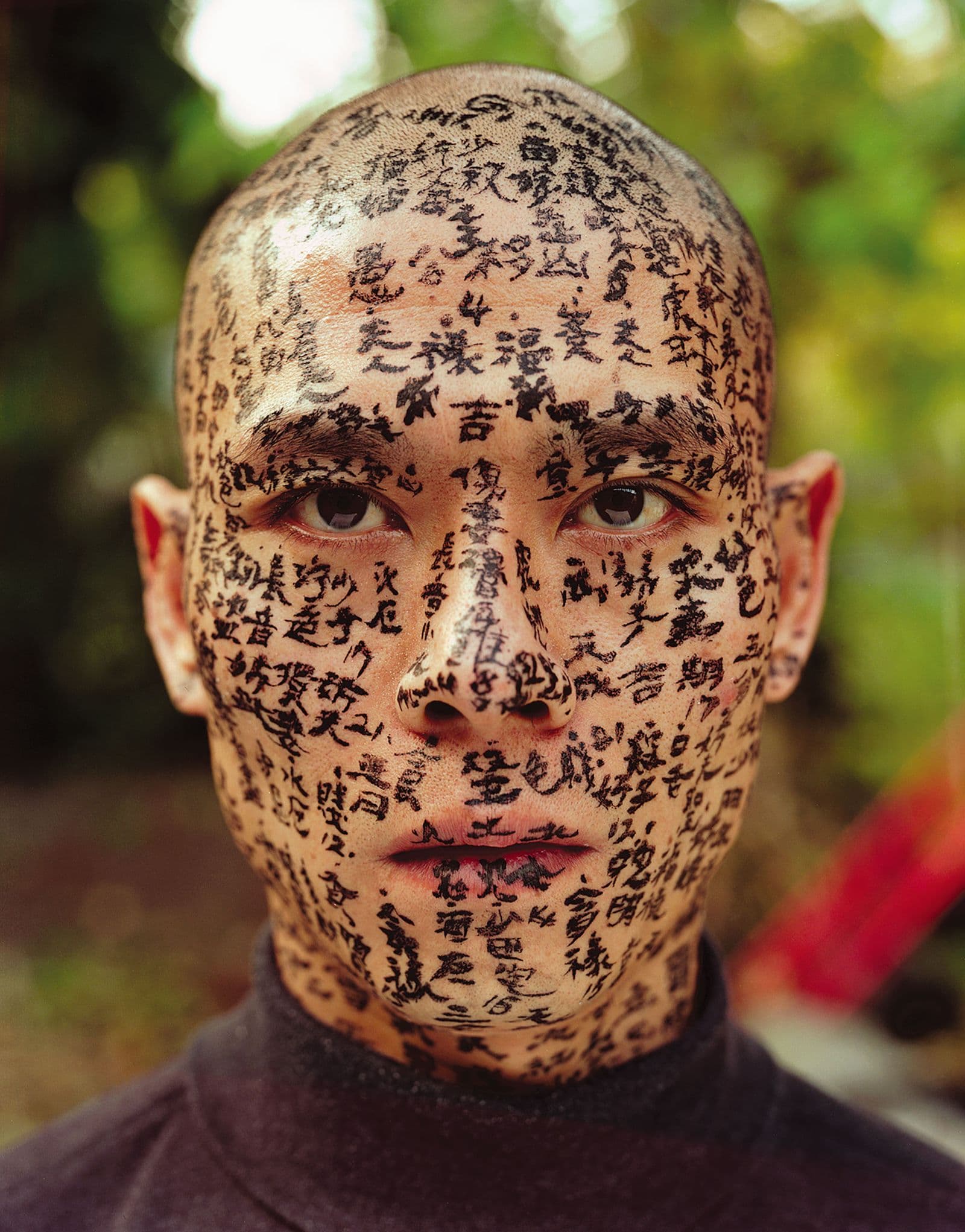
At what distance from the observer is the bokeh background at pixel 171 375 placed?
11.0ft

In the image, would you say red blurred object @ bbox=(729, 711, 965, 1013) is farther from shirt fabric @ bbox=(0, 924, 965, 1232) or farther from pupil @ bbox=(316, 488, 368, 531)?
pupil @ bbox=(316, 488, 368, 531)

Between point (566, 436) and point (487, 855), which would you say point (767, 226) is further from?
point (487, 855)

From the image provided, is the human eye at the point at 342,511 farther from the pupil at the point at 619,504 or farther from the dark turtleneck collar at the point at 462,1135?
the dark turtleneck collar at the point at 462,1135

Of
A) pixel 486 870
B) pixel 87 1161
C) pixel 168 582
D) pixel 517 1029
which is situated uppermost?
pixel 168 582

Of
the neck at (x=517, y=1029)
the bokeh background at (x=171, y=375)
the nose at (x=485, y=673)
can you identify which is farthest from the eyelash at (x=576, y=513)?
the bokeh background at (x=171, y=375)

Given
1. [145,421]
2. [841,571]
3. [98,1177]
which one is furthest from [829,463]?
[145,421]

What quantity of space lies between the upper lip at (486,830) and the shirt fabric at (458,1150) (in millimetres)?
329

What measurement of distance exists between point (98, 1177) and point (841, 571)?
3.53 metres

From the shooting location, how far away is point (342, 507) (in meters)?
1.27

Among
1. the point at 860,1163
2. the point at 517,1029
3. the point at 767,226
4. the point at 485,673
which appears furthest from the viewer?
the point at 767,226

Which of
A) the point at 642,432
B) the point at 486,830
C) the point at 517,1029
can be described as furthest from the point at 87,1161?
the point at 642,432

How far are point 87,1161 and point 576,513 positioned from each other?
1035 mm

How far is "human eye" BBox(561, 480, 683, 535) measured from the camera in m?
1.26

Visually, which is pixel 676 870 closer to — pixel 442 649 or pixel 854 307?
pixel 442 649
